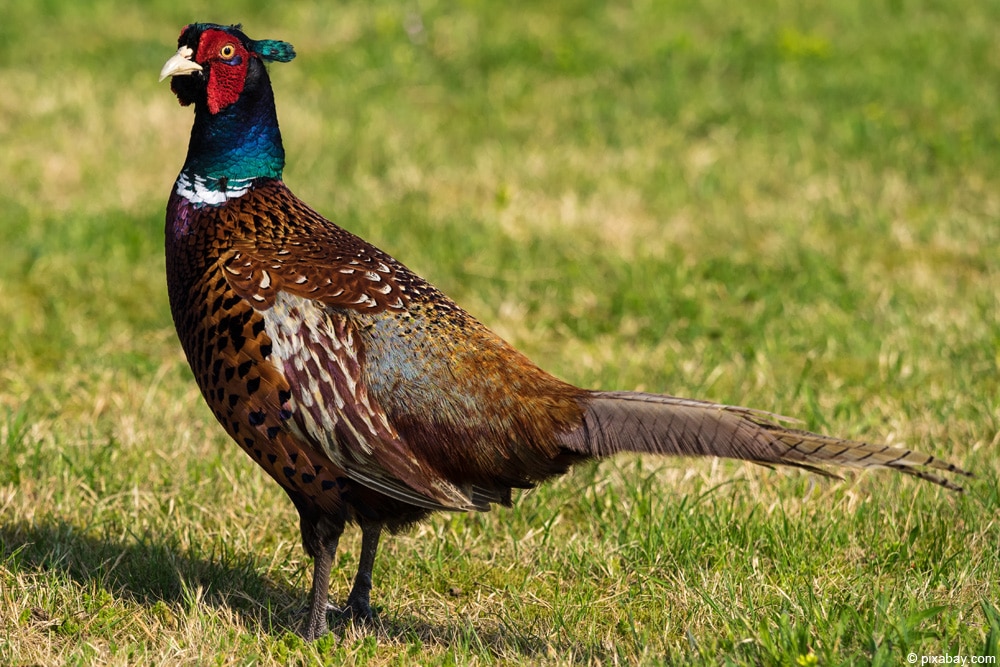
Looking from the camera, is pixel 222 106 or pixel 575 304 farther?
pixel 575 304

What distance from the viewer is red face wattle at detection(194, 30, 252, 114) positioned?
11.9ft

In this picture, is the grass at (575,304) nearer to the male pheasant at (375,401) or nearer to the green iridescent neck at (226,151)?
the male pheasant at (375,401)

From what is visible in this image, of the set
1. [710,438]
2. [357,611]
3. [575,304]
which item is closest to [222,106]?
[357,611]

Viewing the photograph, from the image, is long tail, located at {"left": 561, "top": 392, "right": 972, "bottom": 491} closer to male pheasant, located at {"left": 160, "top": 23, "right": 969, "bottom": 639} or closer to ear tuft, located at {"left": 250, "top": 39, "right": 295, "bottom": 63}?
male pheasant, located at {"left": 160, "top": 23, "right": 969, "bottom": 639}

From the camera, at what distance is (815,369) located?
567 cm

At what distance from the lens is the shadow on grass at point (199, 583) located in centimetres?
357

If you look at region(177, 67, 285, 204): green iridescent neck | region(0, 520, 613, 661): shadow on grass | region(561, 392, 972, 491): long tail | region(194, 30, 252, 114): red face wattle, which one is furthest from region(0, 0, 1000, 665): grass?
region(194, 30, 252, 114): red face wattle

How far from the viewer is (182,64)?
143 inches

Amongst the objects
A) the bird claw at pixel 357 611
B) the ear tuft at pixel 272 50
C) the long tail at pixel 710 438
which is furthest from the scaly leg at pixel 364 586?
the ear tuft at pixel 272 50

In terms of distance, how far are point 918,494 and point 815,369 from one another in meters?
1.54

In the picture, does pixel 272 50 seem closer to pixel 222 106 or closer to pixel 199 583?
pixel 222 106

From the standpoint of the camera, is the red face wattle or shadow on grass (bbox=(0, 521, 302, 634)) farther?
shadow on grass (bbox=(0, 521, 302, 634))

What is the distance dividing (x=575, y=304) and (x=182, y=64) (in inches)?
128

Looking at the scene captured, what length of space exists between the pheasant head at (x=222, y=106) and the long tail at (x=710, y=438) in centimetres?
127
